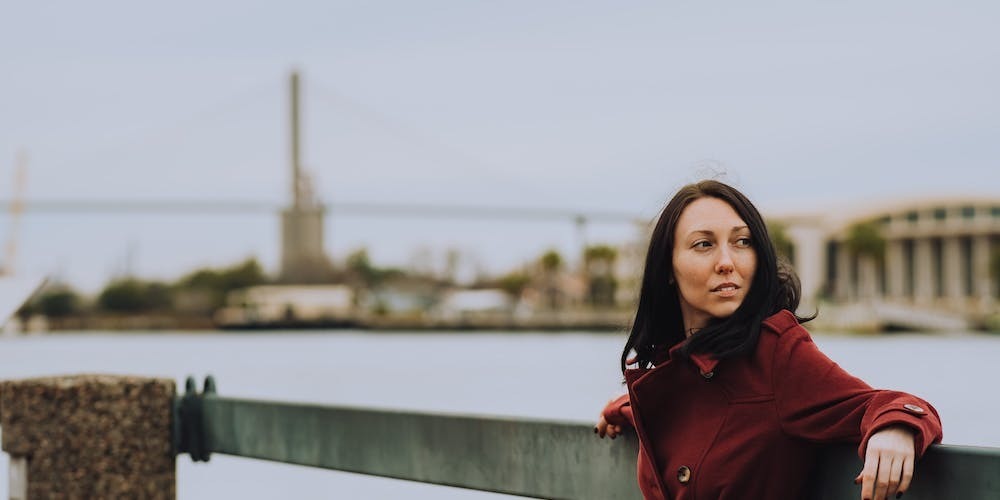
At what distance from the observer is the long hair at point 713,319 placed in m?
1.77

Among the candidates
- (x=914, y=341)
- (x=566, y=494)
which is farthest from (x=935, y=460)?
(x=914, y=341)

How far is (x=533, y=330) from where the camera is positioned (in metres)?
68.5

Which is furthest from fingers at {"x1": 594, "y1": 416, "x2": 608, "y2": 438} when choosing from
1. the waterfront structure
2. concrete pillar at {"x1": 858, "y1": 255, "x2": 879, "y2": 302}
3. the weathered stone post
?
concrete pillar at {"x1": 858, "y1": 255, "x2": 879, "y2": 302}

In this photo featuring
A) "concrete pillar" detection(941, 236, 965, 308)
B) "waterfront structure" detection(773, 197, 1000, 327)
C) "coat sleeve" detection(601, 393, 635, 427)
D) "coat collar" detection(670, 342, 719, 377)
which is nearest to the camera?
"coat collar" detection(670, 342, 719, 377)

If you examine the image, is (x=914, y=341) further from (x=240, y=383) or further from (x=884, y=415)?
(x=884, y=415)

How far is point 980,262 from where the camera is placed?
76312mm

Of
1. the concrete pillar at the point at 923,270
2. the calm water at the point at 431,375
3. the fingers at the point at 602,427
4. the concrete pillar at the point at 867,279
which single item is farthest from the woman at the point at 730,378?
the concrete pillar at the point at 923,270

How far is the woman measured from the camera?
1.66 meters

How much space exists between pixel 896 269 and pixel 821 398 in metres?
83.9

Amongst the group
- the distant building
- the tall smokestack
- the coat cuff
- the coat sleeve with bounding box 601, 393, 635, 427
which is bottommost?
the distant building

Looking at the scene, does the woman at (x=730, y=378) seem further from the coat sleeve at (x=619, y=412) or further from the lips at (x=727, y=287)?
the coat sleeve at (x=619, y=412)

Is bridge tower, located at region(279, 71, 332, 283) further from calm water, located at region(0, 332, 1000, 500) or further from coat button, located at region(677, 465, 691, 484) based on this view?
coat button, located at region(677, 465, 691, 484)

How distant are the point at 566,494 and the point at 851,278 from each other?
273 feet

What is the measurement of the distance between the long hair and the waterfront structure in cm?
7421
